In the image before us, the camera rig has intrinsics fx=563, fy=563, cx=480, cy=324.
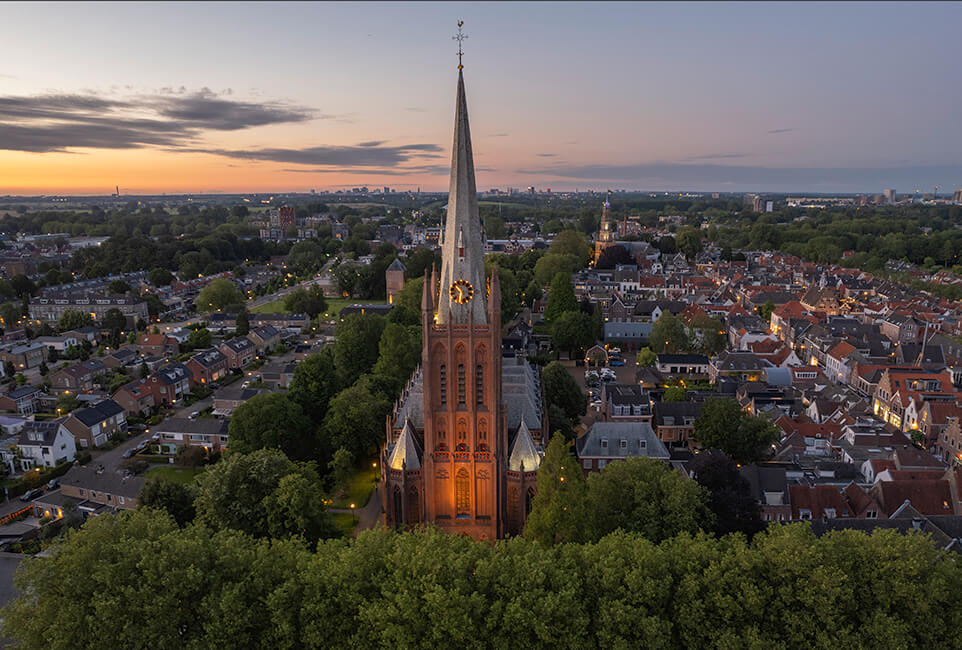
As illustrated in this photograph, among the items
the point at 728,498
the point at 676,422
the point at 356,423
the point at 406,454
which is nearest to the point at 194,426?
the point at 356,423

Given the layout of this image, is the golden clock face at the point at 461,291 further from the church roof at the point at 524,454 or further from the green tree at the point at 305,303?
the green tree at the point at 305,303

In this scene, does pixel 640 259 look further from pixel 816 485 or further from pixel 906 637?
pixel 906 637

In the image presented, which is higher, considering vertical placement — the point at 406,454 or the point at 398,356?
the point at 406,454

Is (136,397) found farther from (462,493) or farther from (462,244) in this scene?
(462,244)

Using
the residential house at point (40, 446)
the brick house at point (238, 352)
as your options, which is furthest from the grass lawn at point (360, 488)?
the brick house at point (238, 352)

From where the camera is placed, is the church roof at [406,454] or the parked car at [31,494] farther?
the parked car at [31,494]
